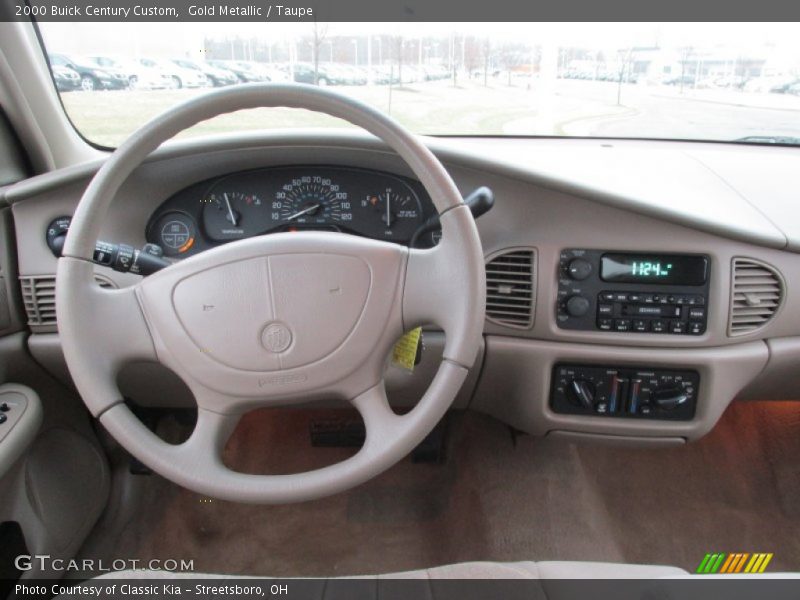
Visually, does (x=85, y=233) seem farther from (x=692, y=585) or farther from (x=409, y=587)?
(x=692, y=585)

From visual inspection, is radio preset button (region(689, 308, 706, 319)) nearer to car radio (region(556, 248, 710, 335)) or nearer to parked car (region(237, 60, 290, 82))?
car radio (region(556, 248, 710, 335))

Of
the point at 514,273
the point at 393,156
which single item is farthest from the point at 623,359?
the point at 393,156

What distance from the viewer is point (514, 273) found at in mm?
1536

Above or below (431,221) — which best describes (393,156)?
above

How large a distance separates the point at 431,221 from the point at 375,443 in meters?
0.50

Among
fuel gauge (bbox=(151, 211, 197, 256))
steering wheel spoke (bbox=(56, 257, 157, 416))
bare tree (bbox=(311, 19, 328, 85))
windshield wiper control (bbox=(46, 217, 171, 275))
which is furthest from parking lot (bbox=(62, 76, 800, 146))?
steering wheel spoke (bbox=(56, 257, 157, 416))

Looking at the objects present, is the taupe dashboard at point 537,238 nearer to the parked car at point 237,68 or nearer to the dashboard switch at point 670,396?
the dashboard switch at point 670,396

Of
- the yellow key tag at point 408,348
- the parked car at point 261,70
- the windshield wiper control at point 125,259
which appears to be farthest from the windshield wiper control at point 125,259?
the parked car at point 261,70

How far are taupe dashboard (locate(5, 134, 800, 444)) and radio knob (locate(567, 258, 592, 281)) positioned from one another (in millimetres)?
10

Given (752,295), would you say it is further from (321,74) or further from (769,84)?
(321,74)

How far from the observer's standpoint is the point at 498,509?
6.77 ft

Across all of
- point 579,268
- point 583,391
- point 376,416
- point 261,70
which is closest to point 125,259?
point 376,416

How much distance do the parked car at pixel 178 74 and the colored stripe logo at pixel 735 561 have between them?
6.52 feet

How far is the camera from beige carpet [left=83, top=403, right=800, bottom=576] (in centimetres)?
197
